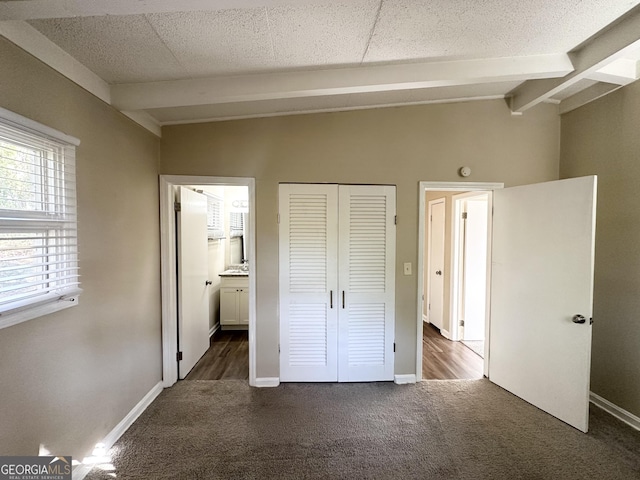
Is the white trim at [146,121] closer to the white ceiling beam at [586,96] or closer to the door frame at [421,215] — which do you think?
the door frame at [421,215]

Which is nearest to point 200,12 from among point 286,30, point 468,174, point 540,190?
point 286,30

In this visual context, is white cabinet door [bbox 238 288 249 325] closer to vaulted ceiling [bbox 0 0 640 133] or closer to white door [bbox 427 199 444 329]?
vaulted ceiling [bbox 0 0 640 133]

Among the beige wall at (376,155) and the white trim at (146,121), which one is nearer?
the white trim at (146,121)

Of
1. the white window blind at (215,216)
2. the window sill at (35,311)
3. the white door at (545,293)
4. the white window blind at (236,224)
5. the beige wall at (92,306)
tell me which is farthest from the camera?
the white window blind at (236,224)

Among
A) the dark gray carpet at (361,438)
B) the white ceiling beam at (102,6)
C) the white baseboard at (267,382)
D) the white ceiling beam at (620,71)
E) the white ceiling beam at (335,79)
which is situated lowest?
the dark gray carpet at (361,438)

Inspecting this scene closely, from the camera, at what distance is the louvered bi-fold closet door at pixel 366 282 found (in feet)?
8.70

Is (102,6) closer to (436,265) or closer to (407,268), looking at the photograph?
(407,268)

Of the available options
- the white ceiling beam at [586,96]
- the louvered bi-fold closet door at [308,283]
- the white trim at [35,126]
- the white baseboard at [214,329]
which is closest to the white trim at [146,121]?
the white trim at [35,126]

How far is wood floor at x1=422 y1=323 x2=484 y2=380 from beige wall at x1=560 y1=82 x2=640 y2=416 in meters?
1.00

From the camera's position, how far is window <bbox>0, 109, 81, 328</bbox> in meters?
1.25

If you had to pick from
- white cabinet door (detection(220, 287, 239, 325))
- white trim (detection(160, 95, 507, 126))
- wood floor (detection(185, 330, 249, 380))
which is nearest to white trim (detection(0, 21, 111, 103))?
white trim (detection(160, 95, 507, 126))

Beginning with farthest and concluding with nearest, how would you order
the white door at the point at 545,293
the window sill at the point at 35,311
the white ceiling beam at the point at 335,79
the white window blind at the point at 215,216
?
the white window blind at the point at 215,216, the white door at the point at 545,293, the white ceiling beam at the point at 335,79, the window sill at the point at 35,311

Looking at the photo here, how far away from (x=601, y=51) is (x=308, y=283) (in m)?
2.66

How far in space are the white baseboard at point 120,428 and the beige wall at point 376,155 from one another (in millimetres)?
925
